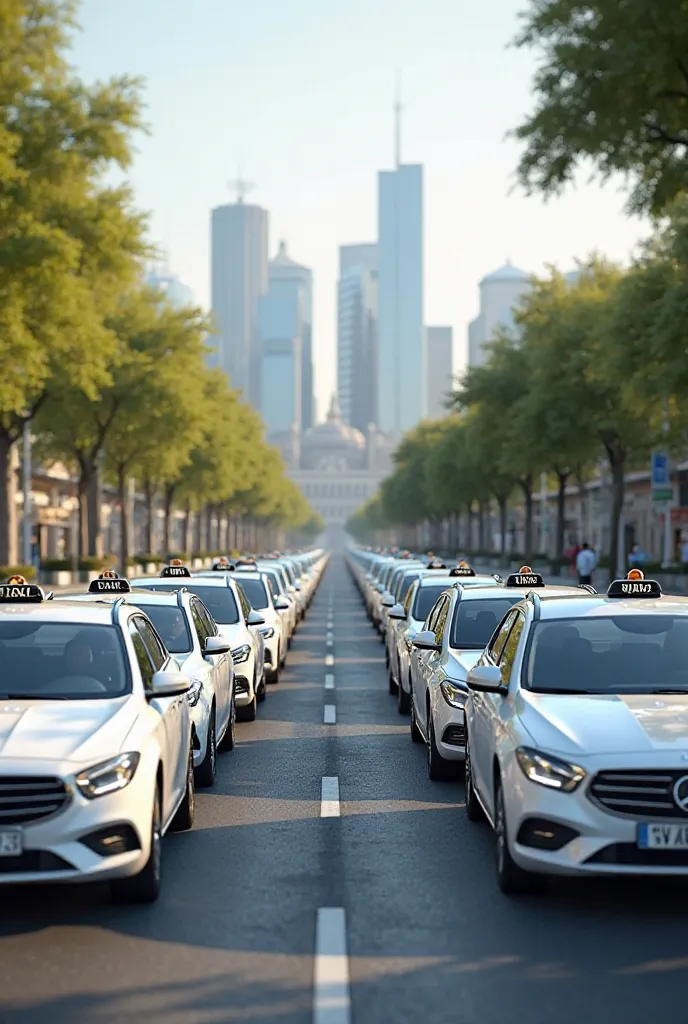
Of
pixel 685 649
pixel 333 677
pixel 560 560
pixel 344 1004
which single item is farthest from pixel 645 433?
pixel 344 1004

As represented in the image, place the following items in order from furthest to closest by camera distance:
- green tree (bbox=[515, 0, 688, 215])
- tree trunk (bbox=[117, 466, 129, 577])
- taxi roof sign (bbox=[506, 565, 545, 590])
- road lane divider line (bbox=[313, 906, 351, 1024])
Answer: tree trunk (bbox=[117, 466, 129, 577])
green tree (bbox=[515, 0, 688, 215])
taxi roof sign (bbox=[506, 565, 545, 590])
road lane divider line (bbox=[313, 906, 351, 1024])

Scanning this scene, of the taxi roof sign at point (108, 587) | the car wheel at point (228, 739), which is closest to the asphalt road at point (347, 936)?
the car wheel at point (228, 739)

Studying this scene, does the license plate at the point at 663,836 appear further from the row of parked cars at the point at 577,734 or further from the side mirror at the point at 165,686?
the side mirror at the point at 165,686

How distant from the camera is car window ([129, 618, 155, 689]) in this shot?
8742mm

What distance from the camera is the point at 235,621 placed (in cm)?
1675

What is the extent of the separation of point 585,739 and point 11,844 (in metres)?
2.76

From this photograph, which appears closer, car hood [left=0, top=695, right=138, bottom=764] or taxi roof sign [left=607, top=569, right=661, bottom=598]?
car hood [left=0, top=695, right=138, bottom=764]

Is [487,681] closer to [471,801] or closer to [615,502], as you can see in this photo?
[471,801]

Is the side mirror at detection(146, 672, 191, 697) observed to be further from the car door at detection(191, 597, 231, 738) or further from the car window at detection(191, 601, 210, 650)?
the car window at detection(191, 601, 210, 650)

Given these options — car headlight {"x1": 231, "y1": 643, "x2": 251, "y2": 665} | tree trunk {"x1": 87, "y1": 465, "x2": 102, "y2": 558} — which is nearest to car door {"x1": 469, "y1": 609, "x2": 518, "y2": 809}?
car headlight {"x1": 231, "y1": 643, "x2": 251, "y2": 665}

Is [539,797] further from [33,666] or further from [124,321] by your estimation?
[124,321]

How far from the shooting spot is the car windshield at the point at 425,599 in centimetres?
1797

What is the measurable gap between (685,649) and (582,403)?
38465 millimetres

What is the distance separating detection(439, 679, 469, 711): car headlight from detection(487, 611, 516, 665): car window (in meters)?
0.98
